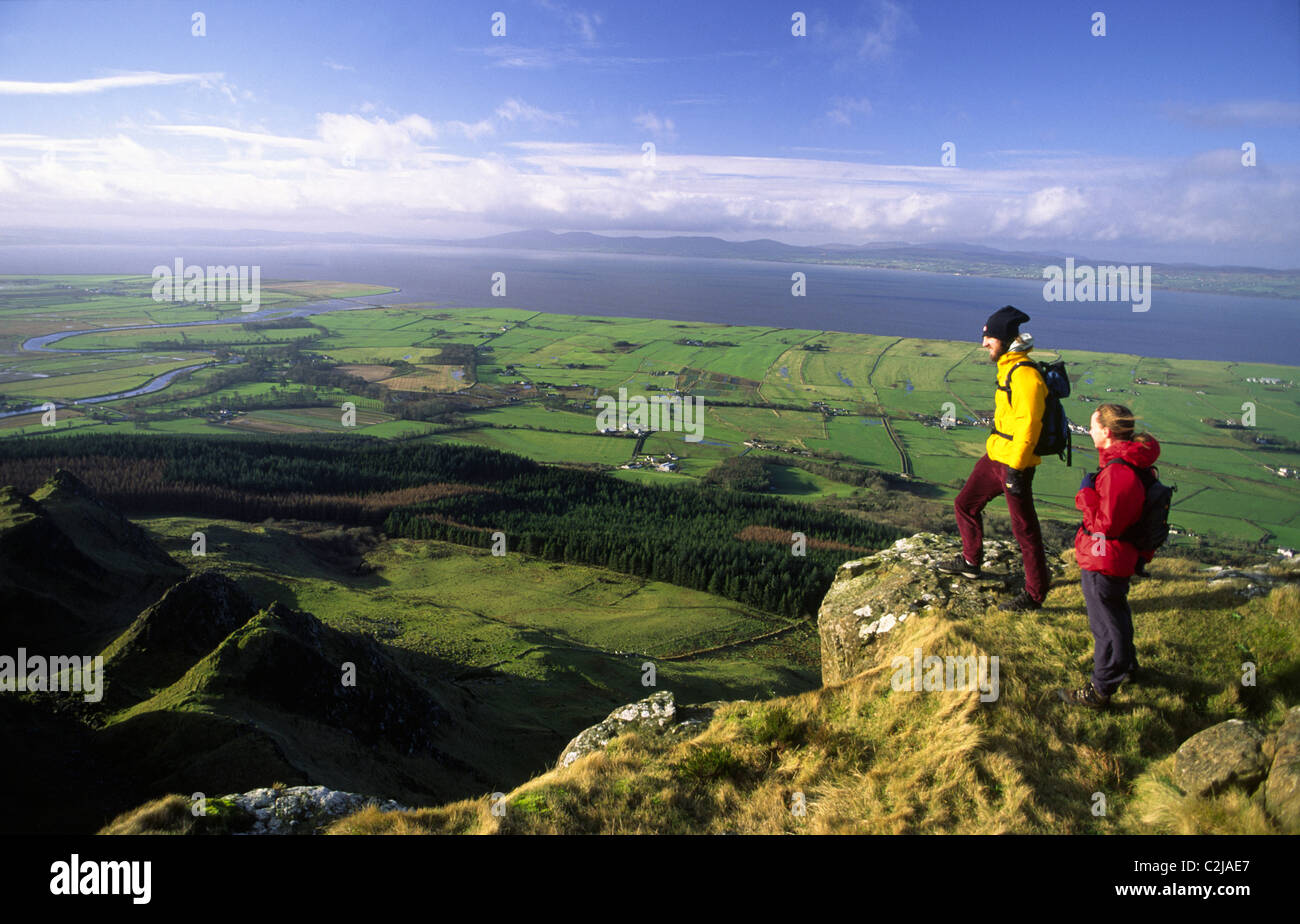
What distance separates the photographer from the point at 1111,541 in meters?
8.53

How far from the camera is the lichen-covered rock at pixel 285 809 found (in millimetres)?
9625

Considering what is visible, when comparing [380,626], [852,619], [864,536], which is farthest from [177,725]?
[864,536]

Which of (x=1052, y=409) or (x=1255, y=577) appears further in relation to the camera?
(x=1255, y=577)

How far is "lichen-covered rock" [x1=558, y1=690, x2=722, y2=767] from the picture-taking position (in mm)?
11766

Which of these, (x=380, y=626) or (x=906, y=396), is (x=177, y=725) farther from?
(x=906, y=396)

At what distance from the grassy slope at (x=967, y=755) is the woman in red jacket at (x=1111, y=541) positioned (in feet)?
2.59

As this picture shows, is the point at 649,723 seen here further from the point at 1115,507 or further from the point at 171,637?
the point at 171,637

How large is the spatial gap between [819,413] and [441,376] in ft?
283

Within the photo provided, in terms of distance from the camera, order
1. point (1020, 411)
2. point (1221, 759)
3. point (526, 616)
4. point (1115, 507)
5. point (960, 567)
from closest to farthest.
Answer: point (1221, 759) → point (1115, 507) → point (1020, 411) → point (960, 567) → point (526, 616)

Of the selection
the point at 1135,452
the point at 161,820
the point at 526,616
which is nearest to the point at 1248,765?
the point at 1135,452

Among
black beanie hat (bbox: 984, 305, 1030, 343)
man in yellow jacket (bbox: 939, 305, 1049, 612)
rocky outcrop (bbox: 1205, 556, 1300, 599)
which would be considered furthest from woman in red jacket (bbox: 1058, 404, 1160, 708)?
rocky outcrop (bbox: 1205, 556, 1300, 599)

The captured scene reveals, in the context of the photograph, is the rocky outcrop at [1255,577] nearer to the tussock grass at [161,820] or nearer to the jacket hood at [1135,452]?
the jacket hood at [1135,452]

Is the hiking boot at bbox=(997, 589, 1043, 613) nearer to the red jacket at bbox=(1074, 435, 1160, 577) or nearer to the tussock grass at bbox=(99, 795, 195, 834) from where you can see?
the red jacket at bbox=(1074, 435, 1160, 577)

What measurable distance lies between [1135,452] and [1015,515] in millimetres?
2523
